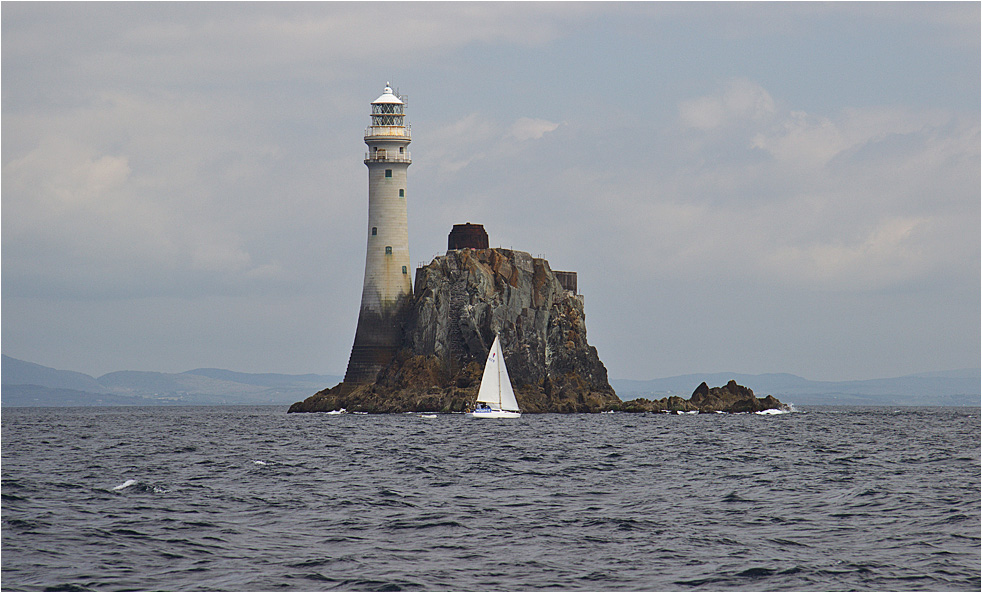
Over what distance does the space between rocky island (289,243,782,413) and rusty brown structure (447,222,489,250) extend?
4.92 m

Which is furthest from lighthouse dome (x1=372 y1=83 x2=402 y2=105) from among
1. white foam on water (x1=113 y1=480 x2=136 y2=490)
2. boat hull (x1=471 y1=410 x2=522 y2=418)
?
white foam on water (x1=113 y1=480 x2=136 y2=490)

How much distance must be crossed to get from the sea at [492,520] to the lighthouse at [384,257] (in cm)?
5784

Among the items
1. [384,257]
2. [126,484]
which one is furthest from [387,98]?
[126,484]

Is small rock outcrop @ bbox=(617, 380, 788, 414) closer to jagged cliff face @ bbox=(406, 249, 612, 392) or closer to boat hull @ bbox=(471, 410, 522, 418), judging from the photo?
jagged cliff face @ bbox=(406, 249, 612, 392)

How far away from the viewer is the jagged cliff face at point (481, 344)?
113m

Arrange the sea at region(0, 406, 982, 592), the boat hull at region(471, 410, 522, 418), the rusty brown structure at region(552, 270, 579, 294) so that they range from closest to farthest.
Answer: the sea at region(0, 406, 982, 592) → the boat hull at region(471, 410, 522, 418) → the rusty brown structure at region(552, 270, 579, 294)

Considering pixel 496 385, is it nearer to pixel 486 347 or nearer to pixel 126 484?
pixel 486 347

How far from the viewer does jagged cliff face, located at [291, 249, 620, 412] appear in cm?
11275

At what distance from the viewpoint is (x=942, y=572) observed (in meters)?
24.3

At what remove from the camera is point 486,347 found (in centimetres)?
11519

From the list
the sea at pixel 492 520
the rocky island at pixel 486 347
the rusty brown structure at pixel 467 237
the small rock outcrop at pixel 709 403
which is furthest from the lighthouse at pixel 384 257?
the sea at pixel 492 520

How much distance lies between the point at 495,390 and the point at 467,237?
27.8 m

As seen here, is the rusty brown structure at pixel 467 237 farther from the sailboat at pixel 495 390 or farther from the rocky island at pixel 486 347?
the sailboat at pixel 495 390

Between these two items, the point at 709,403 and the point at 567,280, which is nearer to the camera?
the point at 709,403
